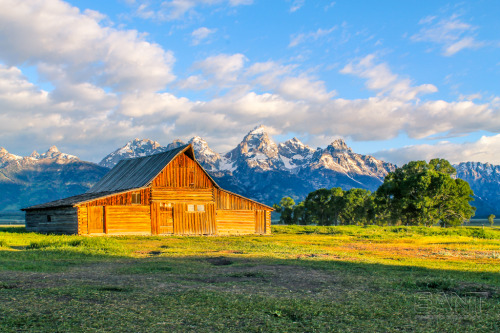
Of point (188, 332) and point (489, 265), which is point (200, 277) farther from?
point (489, 265)

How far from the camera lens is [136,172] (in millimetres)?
54062

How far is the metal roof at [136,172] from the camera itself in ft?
162

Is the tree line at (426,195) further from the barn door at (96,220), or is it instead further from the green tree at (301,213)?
the barn door at (96,220)

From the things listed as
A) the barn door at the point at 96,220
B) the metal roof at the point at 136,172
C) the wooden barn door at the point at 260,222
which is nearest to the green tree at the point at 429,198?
the wooden barn door at the point at 260,222

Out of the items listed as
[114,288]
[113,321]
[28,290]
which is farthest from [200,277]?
[113,321]

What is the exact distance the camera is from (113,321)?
8.84 metres

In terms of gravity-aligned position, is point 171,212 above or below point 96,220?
above

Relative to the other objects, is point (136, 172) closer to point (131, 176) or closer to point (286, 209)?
point (131, 176)

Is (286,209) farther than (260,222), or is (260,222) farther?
(286,209)

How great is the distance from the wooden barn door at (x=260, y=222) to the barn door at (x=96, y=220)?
18304 millimetres

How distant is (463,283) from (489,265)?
7.84m

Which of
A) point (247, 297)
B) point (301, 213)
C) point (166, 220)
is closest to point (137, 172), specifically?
point (166, 220)

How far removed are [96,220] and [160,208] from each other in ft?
23.1

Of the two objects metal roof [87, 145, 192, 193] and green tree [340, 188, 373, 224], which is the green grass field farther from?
green tree [340, 188, 373, 224]
